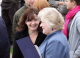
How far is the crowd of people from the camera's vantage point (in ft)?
9.46

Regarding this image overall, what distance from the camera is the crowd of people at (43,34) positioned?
2.88 metres

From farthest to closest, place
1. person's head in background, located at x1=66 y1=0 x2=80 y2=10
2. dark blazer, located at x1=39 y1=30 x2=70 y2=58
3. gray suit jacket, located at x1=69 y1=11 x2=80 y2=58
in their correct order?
person's head in background, located at x1=66 y1=0 x2=80 y2=10 < gray suit jacket, located at x1=69 y1=11 x2=80 y2=58 < dark blazer, located at x1=39 y1=30 x2=70 y2=58

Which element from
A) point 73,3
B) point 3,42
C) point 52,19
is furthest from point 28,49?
point 73,3

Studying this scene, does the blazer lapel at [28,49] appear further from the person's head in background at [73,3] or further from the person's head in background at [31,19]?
the person's head in background at [73,3]

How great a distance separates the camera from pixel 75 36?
399cm

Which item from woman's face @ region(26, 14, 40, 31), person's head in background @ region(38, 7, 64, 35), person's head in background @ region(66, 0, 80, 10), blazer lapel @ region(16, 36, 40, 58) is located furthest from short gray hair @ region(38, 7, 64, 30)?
person's head in background @ region(66, 0, 80, 10)

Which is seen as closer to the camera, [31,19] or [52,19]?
[52,19]

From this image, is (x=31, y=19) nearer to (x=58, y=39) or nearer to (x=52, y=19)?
(x=52, y=19)

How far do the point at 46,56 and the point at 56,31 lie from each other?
0.30 metres

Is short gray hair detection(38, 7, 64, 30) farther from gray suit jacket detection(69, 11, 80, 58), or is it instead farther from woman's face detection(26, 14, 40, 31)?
gray suit jacket detection(69, 11, 80, 58)

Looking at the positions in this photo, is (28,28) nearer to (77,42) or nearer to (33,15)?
(33,15)

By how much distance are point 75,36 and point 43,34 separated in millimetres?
572

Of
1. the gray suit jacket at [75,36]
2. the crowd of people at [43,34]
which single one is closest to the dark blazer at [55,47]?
the crowd of people at [43,34]

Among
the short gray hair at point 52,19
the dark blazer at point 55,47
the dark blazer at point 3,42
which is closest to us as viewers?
the dark blazer at point 55,47
